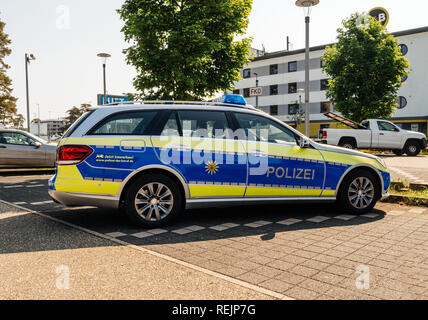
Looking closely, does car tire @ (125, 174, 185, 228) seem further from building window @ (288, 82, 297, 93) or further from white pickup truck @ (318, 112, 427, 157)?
building window @ (288, 82, 297, 93)

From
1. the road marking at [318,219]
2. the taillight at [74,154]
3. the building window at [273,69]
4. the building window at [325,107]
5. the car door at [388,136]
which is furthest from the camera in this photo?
the building window at [273,69]

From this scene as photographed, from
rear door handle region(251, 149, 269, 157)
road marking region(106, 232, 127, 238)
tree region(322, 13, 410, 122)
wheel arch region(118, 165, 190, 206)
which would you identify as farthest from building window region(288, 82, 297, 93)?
road marking region(106, 232, 127, 238)

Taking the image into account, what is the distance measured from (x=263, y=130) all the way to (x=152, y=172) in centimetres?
178

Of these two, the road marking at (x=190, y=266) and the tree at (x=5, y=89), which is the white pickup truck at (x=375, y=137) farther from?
the tree at (x=5, y=89)

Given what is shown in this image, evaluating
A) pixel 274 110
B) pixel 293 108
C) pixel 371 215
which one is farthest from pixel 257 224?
pixel 274 110

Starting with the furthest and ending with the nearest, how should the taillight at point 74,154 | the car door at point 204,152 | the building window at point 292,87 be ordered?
the building window at point 292,87 → the car door at point 204,152 → the taillight at point 74,154

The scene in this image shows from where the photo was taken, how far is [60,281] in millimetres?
3219

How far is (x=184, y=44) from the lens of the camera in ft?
42.3

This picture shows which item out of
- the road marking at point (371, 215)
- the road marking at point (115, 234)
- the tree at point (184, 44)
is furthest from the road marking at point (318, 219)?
the tree at point (184, 44)

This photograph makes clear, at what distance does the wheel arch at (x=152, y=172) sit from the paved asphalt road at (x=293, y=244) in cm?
49

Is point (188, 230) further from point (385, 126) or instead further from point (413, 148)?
point (413, 148)

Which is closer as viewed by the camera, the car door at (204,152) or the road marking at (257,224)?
the car door at (204,152)

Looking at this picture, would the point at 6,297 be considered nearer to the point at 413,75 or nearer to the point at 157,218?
the point at 157,218

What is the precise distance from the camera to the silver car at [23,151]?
42.5ft
